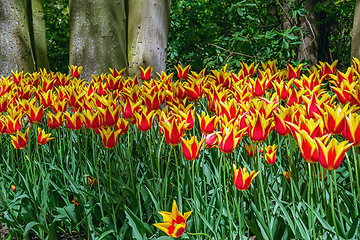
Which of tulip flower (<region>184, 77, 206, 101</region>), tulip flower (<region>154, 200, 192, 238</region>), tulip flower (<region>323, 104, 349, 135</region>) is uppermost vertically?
tulip flower (<region>184, 77, 206, 101</region>)

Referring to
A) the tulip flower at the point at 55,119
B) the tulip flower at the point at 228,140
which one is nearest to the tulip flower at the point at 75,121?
the tulip flower at the point at 55,119

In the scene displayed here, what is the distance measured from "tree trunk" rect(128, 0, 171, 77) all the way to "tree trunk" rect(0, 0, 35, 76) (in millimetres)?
1286

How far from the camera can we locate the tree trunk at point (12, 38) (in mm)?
3957

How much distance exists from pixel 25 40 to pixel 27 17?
1.32 ft

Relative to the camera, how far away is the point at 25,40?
4.12 metres

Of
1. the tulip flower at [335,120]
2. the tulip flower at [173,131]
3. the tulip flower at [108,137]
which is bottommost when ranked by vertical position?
the tulip flower at [108,137]

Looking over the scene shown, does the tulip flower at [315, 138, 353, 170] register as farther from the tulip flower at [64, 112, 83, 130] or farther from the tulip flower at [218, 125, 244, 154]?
the tulip flower at [64, 112, 83, 130]

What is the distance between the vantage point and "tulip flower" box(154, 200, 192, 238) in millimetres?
1197

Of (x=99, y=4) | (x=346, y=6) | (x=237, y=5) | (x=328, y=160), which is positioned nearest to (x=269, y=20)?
(x=346, y=6)

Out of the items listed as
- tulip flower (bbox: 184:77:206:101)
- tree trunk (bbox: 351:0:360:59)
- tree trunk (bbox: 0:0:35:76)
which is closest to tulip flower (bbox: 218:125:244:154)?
tulip flower (bbox: 184:77:206:101)

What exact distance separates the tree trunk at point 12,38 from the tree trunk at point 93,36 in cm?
63

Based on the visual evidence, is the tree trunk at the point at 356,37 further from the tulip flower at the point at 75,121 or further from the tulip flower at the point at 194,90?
the tulip flower at the point at 75,121

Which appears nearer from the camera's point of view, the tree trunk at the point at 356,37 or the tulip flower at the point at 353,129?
the tulip flower at the point at 353,129

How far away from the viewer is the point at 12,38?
3.98m
